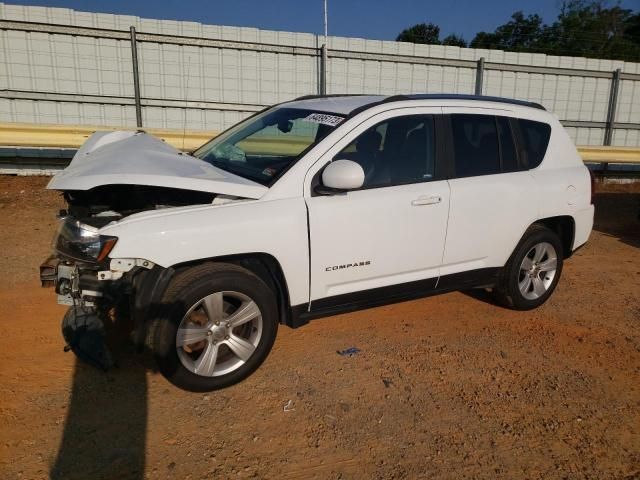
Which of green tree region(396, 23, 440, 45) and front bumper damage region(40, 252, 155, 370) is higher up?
green tree region(396, 23, 440, 45)

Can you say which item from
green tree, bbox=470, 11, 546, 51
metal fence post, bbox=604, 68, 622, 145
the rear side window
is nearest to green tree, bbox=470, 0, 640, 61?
green tree, bbox=470, 11, 546, 51

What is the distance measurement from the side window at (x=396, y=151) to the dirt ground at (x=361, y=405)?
1334mm

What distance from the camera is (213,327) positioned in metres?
3.54

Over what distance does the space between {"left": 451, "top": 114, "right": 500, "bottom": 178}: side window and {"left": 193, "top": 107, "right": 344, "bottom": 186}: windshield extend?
3.47 ft

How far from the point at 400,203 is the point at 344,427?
1638 mm

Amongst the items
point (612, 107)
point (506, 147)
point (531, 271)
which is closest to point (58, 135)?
point (506, 147)

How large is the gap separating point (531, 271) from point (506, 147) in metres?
1.18

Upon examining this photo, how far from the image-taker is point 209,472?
288 centimetres

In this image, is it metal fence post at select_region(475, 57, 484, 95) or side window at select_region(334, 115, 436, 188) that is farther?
metal fence post at select_region(475, 57, 484, 95)

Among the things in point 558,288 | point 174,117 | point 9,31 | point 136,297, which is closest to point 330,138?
point 136,297

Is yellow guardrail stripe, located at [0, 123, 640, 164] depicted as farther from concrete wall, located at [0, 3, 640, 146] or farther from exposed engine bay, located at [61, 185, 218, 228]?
exposed engine bay, located at [61, 185, 218, 228]

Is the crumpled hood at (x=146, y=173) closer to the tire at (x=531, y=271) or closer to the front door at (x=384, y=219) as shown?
the front door at (x=384, y=219)

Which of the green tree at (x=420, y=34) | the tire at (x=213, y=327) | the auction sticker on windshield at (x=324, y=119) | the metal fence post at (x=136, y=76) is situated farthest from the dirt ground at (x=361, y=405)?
the green tree at (x=420, y=34)

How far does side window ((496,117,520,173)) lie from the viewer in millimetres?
4762
